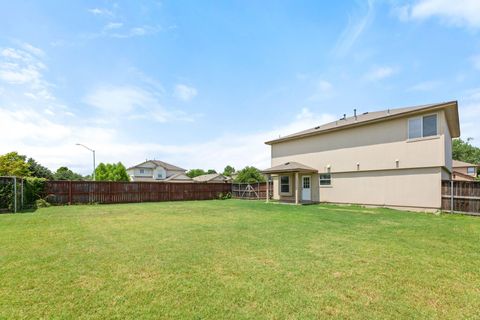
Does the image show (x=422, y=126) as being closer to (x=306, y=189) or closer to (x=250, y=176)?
(x=306, y=189)

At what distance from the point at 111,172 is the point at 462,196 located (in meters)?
36.3

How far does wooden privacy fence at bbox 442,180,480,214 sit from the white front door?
25.4ft

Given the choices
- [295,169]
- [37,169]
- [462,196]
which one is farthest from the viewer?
[37,169]

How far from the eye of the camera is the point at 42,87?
12.0 metres

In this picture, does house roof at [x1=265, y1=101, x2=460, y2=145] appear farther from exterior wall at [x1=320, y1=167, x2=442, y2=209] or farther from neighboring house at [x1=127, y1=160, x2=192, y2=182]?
neighboring house at [x1=127, y1=160, x2=192, y2=182]

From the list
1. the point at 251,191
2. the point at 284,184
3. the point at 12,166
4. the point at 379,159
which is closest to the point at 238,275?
the point at 379,159

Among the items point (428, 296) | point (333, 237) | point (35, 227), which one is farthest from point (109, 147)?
point (428, 296)

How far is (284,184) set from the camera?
64.1 ft

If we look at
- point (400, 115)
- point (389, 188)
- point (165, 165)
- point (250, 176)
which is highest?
point (400, 115)

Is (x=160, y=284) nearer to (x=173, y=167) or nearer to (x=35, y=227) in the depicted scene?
(x=35, y=227)

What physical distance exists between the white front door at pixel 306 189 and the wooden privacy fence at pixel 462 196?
7738mm

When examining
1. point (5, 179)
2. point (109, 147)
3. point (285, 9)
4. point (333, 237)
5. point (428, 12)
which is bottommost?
point (333, 237)

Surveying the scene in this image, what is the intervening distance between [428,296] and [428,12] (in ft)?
34.3

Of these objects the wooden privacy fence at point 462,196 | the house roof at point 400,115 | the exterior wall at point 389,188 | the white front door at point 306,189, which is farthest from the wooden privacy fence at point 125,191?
the wooden privacy fence at point 462,196
